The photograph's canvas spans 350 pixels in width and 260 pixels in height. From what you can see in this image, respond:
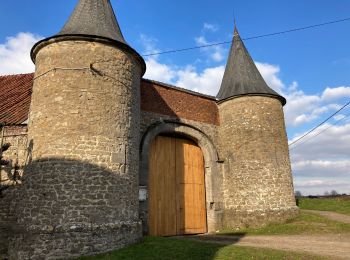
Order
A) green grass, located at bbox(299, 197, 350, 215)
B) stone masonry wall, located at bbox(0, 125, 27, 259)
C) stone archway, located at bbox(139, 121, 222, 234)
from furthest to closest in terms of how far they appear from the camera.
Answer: green grass, located at bbox(299, 197, 350, 215), stone archway, located at bbox(139, 121, 222, 234), stone masonry wall, located at bbox(0, 125, 27, 259)

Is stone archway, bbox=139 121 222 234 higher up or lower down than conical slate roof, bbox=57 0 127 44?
lower down

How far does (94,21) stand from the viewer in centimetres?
969

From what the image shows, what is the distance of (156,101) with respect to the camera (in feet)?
39.1

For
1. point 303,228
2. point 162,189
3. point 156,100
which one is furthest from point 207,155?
point 303,228

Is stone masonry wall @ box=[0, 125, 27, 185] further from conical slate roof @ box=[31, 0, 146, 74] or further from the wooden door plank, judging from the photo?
the wooden door plank

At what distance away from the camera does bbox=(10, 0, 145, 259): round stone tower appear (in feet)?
25.2

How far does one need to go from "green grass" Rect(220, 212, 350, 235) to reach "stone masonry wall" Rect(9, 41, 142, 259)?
4677 mm

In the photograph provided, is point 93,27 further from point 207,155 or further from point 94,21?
point 207,155

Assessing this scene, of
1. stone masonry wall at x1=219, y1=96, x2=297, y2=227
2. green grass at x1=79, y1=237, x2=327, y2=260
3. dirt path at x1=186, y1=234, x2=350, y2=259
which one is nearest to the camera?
green grass at x1=79, y1=237, x2=327, y2=260

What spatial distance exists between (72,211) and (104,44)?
4619 millimetres

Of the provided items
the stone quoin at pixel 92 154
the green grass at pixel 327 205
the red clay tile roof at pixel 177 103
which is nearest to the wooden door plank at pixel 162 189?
the stone quoin at pixel 92 154

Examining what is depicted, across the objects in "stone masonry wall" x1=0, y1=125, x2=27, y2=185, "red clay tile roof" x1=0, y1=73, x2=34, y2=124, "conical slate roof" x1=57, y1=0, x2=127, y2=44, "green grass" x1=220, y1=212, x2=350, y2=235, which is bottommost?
"green grass" x1=220, y1=212, x2=350, y2=235

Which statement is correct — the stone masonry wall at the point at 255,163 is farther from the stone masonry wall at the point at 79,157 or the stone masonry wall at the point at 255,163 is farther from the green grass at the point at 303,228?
the stone masonry wall at the point at 79,157

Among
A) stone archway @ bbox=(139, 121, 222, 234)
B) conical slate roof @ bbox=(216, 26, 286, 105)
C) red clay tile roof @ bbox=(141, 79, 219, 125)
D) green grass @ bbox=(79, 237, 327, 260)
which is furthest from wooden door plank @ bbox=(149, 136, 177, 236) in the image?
conical slate roof @ bbox=(216, 26, 286, 105)
